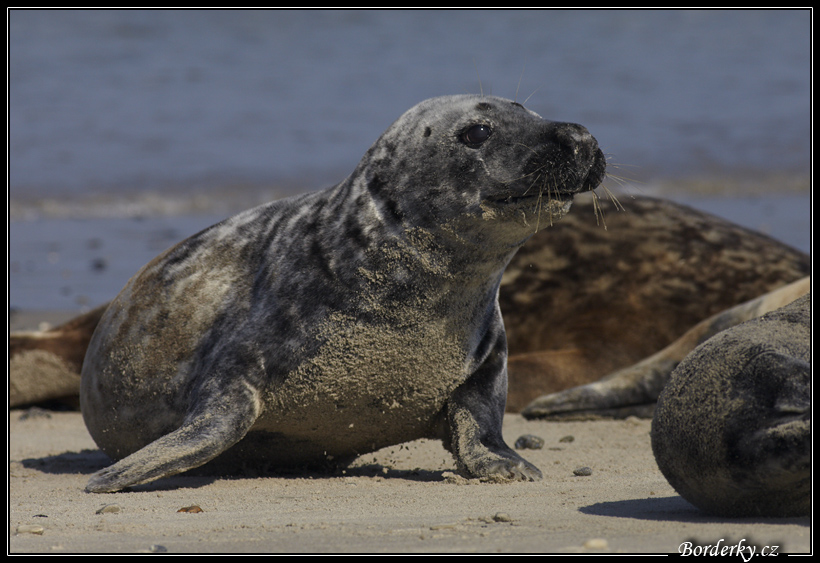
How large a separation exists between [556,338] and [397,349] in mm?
2607

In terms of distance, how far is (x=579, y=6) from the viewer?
444 cm

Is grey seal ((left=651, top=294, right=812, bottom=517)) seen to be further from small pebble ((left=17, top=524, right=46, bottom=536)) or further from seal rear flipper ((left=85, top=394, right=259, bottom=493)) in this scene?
small pebble ((left=17, top=524, right=46, bottom=536))

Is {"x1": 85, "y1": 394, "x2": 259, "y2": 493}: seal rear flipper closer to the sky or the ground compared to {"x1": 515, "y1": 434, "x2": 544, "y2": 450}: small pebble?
closer to the sky

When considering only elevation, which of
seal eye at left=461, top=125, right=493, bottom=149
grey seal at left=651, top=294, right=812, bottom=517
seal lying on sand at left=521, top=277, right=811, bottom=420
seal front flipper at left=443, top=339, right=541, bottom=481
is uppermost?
seal eye at left=461, top=125, right=493, bottom=149

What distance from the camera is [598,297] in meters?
6.51

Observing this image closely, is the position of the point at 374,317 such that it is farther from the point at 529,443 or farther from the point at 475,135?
the point at 529,443

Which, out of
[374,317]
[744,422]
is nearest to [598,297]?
[374,317]

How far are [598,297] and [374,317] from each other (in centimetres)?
276

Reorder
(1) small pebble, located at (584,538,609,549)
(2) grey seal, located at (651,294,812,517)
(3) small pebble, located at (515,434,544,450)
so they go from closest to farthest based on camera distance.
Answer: (1) small pebble, located at (584,538,609,549)
(2) grey seal, located at (651,294,812,517)
(3) small pebble, located at (515,434,544,450)

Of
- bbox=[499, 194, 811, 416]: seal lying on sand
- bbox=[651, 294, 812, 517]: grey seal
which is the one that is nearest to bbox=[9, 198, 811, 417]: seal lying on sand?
bbox=[499, 194, 811, 416]: seal lying on sand

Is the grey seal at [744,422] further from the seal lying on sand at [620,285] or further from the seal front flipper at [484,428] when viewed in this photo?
the seal lying on sand at [620,285]

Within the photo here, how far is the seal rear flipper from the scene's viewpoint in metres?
3.85

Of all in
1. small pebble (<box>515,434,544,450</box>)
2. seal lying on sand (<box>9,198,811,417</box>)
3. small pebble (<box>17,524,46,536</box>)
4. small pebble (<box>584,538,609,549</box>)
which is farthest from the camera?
seal lying on sand (<box>9,198,811,417</box>)

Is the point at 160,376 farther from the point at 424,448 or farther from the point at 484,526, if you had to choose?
the point at 484,526
